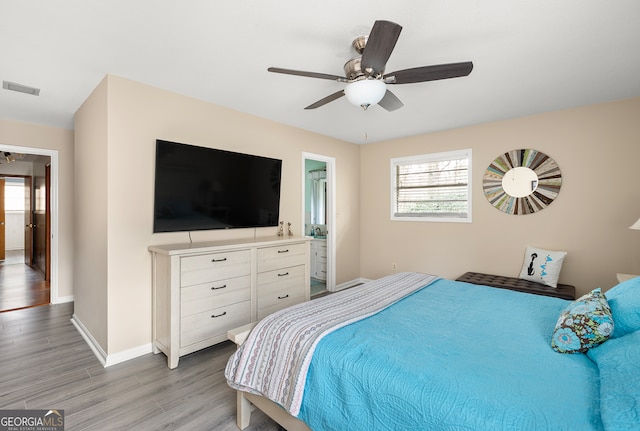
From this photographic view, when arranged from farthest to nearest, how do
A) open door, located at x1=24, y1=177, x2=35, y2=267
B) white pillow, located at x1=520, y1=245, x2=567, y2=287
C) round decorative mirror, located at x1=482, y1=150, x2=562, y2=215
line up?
open door, located at x1=24, y1=177, x2=35, y2=267 < round decorative mirror, located at x1=482, y1=150, x2=562, y2=215 < white pillow, located at x1=520, y1=245, x2=567, y2=287

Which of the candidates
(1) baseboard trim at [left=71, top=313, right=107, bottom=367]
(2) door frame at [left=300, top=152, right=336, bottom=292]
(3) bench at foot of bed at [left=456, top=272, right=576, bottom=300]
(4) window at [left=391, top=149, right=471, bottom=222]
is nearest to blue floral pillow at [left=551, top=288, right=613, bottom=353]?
(3) bench at foot of bed at [left=456, top=272, right=576, bottom=300]

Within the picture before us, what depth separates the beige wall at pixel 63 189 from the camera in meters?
3.92

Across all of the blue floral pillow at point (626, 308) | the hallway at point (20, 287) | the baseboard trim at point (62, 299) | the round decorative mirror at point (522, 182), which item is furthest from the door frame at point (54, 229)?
the round decorative mirror at point (522, 182)

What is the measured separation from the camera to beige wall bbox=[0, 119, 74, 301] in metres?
3.92

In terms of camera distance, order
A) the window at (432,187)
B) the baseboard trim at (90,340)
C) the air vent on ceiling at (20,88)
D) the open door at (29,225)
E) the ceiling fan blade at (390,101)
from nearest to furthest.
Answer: the ceiling fan blade at (390,101) → the baseboard trim at (90,340) → the air vent on ceiling at (20,88) → the window at (432,187) → the open door at (29,225)

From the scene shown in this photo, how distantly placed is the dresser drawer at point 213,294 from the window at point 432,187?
2889mm

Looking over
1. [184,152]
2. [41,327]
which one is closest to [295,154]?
[184,152]

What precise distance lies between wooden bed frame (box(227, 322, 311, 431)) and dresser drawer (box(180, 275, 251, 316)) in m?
0.83

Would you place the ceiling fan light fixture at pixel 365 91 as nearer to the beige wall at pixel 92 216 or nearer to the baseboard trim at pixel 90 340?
the beige wall at pixel 92 216

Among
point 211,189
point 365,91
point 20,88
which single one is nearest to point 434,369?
point 365,91

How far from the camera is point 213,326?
266 cm

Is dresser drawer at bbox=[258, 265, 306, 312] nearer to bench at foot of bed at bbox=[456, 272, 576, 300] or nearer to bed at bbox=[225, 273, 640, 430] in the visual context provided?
bed at bbox=[225, 273, 640, 430]

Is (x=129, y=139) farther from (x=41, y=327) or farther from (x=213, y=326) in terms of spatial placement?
(x=41, y=327)

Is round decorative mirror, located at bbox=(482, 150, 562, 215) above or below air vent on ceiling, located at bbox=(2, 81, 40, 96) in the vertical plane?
below
